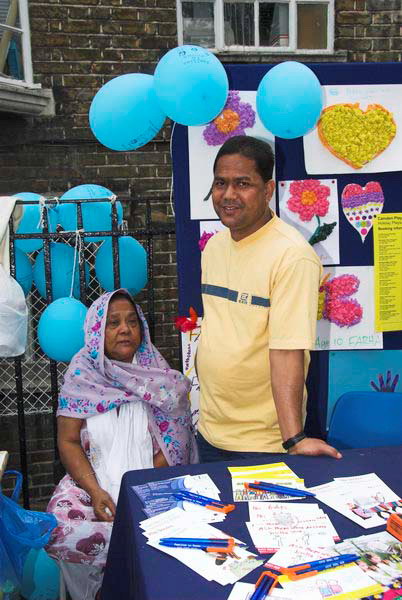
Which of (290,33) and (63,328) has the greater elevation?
(290,33)

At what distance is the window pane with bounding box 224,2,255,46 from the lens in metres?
4.91

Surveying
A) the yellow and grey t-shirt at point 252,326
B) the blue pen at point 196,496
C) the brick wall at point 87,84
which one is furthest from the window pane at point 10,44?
the blue pen at point 196,496

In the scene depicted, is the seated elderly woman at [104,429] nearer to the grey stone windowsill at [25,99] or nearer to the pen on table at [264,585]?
the pen on table at [264,585]

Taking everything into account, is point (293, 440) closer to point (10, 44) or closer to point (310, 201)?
point (310, 201)

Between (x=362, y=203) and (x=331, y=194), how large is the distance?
14cm

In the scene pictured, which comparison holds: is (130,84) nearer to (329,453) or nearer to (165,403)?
(165,403)

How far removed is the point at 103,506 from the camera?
88.4 inches

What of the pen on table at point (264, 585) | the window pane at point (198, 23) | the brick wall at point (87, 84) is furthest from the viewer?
the window pane at point (198, 23)

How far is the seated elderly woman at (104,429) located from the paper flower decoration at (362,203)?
1.03 m

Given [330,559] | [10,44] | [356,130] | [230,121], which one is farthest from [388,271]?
[10,44]

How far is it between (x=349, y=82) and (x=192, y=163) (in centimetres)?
76

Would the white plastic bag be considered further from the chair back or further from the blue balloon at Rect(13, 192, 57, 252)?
the chair back

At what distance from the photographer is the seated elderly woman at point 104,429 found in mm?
2252

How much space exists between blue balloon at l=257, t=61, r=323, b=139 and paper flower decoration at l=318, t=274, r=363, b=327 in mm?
689
